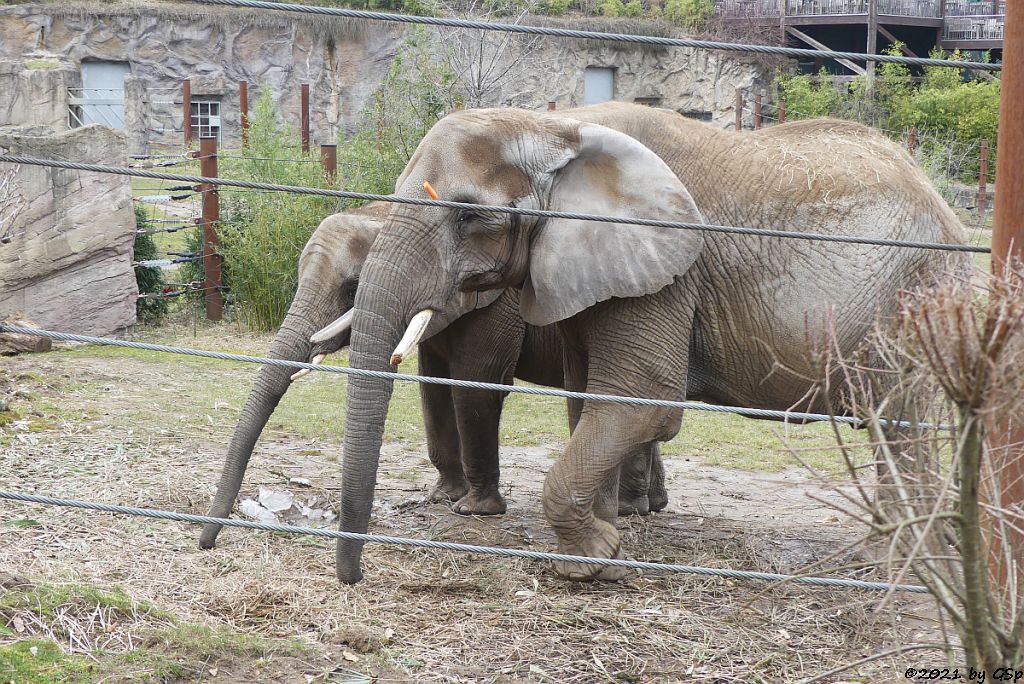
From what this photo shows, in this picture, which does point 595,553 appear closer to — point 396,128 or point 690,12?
point 396,128

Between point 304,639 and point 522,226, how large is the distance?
1779 mm

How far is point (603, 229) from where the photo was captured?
480cm


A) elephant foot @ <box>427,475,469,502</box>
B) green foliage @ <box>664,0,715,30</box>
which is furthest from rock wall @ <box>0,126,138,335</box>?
green foliage @ <box>664,0,715,30</box>

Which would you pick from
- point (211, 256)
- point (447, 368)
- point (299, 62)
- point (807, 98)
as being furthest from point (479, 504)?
point (299, 62)


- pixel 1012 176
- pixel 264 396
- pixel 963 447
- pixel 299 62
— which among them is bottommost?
pixel 264 396

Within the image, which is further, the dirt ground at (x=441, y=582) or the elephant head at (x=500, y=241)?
the elephant head at (x=500, y=241)

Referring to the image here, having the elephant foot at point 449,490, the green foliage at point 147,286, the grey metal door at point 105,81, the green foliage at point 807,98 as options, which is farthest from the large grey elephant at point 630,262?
the grey metal door at point 105,81

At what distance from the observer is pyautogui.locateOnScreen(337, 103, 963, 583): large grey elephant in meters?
4.69

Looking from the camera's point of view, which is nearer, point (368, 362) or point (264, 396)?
point (368, 362)

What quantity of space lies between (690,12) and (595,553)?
2469 cm

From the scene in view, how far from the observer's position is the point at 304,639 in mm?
4301

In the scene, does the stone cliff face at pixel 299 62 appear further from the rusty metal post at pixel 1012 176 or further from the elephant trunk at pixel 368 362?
the rusty metal post at pixel 1012 176

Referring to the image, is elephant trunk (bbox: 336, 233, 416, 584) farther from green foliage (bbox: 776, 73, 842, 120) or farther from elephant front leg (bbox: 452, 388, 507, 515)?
green foliage (bbox: 776, 73, 842, 120)

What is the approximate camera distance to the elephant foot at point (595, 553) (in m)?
5.04
